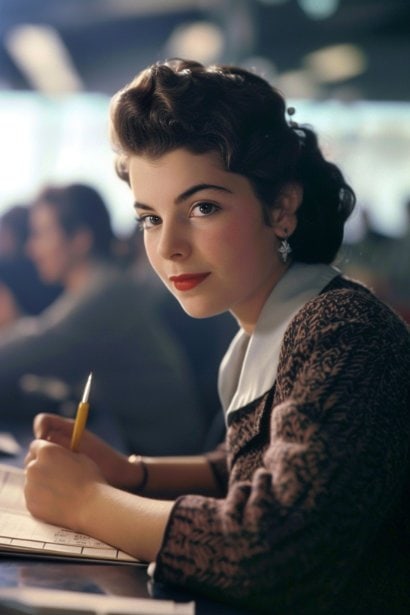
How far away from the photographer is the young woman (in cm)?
72

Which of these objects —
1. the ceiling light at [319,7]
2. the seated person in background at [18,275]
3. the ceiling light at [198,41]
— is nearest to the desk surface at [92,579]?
the seated person in background at [18,275]

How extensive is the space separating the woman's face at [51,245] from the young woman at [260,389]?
5.20 ft

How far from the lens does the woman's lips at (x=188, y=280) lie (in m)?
1.00

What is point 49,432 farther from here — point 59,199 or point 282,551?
point 59,199

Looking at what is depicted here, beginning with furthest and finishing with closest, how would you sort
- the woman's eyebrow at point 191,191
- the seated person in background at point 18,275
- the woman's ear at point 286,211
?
the seated person in background at point 18,275
the woman's ear at point 286,211
the woman's eyebrow at point 191,191

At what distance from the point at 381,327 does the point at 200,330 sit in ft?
8.00

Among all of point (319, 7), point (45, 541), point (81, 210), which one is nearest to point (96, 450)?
point (45, 541)

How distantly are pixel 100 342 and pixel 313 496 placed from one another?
1880mm

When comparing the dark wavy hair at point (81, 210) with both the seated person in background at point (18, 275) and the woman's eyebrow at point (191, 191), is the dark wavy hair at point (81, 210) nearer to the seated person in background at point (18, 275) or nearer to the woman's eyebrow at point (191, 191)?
the seated person in background at point (18, 275)

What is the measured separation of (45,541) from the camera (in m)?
0.88

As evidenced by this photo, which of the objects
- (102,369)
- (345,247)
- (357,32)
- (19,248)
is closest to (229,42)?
(357,32)

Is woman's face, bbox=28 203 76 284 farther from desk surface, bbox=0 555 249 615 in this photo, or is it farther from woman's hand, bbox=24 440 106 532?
desk surface, bbox=0 555 249 615

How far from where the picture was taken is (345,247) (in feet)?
4.08

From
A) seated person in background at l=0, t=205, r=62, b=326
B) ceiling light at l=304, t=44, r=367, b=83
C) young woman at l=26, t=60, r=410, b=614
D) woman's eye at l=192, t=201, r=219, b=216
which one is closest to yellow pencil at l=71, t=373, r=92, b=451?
young woman at l=26, t=60, r=410, b=614
